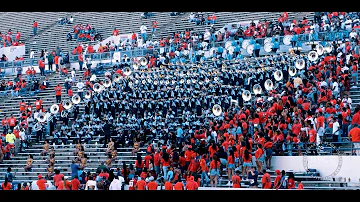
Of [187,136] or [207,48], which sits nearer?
[187,136]

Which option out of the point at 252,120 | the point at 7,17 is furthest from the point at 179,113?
the point at 7,17

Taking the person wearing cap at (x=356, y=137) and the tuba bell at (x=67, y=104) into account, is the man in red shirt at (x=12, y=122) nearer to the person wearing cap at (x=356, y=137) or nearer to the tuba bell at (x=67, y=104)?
the tuba bell at (x=67, y=104)

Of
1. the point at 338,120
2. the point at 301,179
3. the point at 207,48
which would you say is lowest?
the point at 301,179

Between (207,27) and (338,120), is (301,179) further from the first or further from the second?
(207,27)

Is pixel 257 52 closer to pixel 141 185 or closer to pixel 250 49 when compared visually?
pixel 250 49

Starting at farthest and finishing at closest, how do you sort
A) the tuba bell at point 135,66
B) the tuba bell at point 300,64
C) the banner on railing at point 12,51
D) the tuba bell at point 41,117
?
the banner on railing at point 12,51, the tuba bell at point 135,66, the tuba bell at point 41,117, the tuba bell at point 300,64

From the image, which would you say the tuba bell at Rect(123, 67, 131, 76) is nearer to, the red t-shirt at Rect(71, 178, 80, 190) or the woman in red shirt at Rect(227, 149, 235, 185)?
the woman in red shirt at Rect(227, 149, 235, 185)

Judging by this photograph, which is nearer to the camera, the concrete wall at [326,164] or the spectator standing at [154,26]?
the concrete wall at [326,164]

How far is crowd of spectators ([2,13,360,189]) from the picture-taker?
57.9ft

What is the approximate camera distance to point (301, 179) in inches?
682

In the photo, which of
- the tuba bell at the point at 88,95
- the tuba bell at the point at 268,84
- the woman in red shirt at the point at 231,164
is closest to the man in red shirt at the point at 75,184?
the woman in red shirt at the point at 231,164

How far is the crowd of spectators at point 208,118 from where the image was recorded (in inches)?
695
